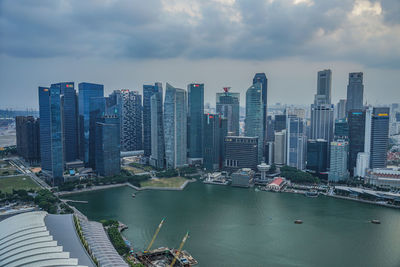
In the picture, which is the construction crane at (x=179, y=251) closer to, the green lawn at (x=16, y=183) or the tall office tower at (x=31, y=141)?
the green lawn at (x=16, y=183)

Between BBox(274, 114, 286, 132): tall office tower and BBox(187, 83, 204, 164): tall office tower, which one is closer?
BBox(187, 83, 204, 164): tall office tower

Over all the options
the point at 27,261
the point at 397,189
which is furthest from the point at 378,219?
the point at 27,261

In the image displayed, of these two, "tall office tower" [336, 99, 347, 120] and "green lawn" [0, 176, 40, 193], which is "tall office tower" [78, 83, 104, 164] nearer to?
"green lawn" [0, 176, 40, 193]

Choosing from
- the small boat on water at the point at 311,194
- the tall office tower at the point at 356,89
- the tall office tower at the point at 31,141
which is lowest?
the small boat on water at the point at 311,194

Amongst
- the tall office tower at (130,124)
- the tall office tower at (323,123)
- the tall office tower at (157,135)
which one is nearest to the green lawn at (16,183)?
the tall office tower at (157,135)

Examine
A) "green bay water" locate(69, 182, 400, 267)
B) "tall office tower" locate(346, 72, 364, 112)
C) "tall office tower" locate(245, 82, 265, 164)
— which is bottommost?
"green bay water" locate(69, 182, 400, 267)

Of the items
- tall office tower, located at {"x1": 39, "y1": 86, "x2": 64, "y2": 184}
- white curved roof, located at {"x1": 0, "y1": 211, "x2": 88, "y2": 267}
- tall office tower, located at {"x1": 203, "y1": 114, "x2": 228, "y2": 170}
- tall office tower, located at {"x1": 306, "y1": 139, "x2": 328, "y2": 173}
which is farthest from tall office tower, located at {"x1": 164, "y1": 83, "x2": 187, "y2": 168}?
white curved roof, located at {"x1": 0, "y1": 211, "x2": 88, "y2": 267}

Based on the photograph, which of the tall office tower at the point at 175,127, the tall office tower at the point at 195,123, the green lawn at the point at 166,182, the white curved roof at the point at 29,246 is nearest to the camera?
the white curved roof at the point at 29,246
